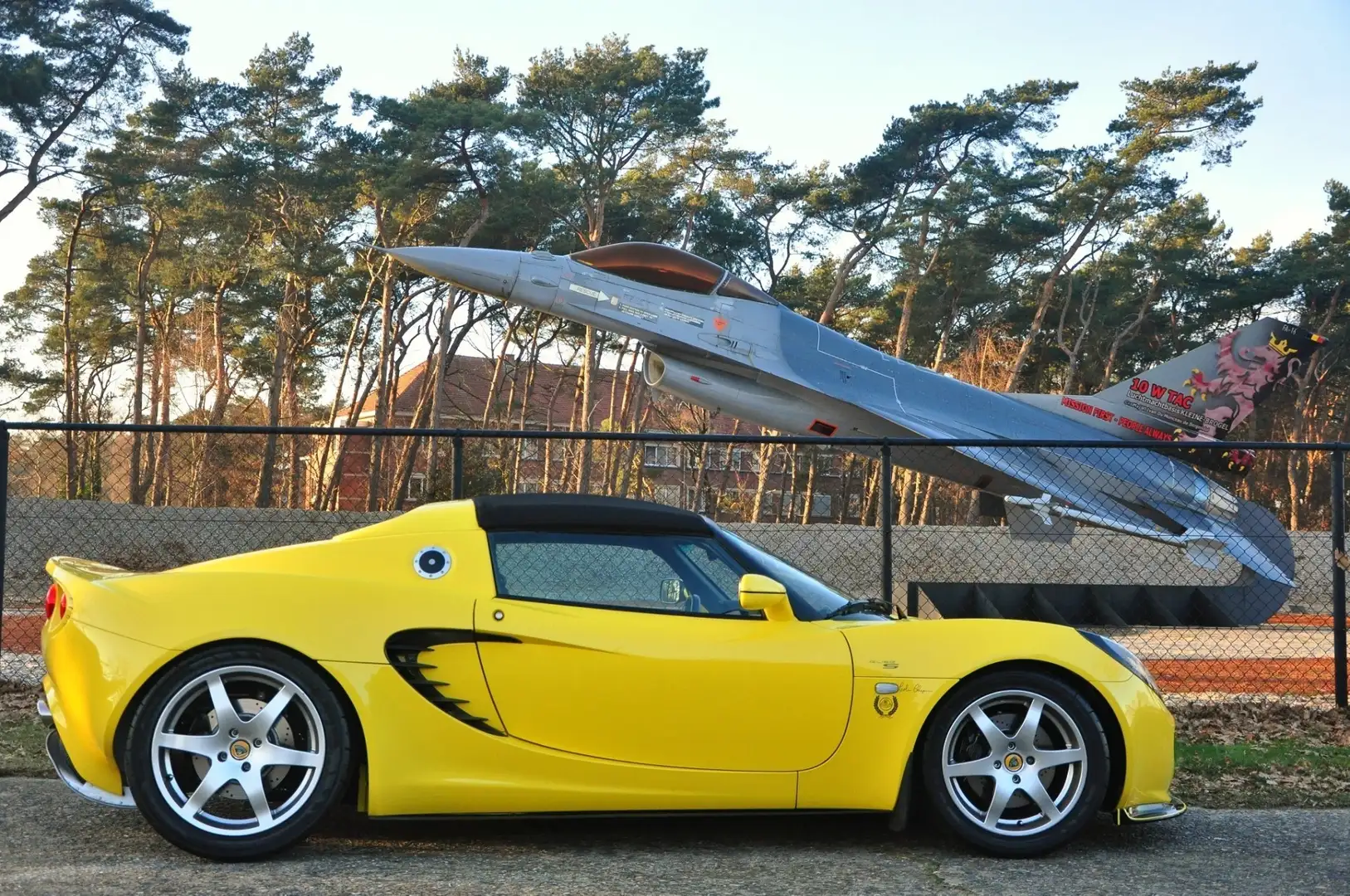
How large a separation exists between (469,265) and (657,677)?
51.8 ft

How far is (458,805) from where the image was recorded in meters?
3.88

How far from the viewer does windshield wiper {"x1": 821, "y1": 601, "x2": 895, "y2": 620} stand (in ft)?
13.9

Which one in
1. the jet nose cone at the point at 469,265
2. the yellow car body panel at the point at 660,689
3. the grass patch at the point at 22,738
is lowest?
the grass patch at the point at 22,738

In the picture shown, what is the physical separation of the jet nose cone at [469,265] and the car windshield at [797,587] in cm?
1524

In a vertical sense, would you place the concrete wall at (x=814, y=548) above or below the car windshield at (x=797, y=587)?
below

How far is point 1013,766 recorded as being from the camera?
407 centimetres

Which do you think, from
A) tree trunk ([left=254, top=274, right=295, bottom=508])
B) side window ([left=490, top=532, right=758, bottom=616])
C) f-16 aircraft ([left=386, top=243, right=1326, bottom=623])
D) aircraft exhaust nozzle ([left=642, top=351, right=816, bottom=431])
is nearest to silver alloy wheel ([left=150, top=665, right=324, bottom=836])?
side window ([left=490, top=532, right=758, bottom=616])

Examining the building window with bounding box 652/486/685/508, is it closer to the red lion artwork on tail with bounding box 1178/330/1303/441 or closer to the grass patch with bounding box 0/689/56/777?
the red lion artwork on tail with bounding box 1178/330/1303/441

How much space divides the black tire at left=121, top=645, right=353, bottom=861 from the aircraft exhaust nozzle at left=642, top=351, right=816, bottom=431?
1607cm

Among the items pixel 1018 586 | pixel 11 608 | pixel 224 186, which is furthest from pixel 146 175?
pixel 1018 586

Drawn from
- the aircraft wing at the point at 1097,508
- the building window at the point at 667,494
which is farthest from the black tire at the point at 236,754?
the building window at the point at 667,494

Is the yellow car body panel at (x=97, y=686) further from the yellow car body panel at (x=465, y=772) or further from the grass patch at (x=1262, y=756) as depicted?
the grass patch at (x=1262, y=756)

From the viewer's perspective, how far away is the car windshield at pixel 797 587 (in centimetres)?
417

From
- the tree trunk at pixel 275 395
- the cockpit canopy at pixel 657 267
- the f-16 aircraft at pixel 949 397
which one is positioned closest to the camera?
the f-16 aircraft at pixel 949 397
